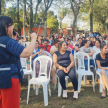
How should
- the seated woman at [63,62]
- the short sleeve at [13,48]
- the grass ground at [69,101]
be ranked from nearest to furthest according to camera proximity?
the short sleeve at [13,48], the grass ground at [69,101], the seated woman at [63,62]

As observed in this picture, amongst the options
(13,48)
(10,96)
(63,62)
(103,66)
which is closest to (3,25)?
(13,48)

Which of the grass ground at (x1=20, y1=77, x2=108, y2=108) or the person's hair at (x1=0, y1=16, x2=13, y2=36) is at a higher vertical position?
the person's hair at (x1=0, y1=16, x2=13, y2=36)

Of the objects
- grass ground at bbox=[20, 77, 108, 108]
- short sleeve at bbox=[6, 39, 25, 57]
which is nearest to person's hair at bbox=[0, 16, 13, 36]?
short sleeve at bbox=[6, 39, 25, 57]

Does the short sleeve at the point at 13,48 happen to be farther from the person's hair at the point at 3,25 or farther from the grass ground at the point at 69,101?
the grass ground at the point at 69,101

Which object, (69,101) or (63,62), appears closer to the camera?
(69,101)

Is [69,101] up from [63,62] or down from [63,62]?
down

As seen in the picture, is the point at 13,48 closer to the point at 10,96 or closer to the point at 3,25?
the point at 3,25

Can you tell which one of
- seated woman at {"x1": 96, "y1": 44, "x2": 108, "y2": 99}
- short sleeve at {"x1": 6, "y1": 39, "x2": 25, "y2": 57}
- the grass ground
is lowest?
the grass ground

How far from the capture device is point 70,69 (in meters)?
3.69

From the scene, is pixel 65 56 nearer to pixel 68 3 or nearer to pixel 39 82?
pixel 39 82

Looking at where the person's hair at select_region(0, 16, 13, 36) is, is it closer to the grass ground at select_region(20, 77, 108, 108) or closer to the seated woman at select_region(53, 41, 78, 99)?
the grass ground at select_region(20, 77, 108, 108)

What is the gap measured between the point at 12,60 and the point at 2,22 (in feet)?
1.45

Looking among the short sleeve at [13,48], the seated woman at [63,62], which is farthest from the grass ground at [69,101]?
the short sleeve at [13,48]

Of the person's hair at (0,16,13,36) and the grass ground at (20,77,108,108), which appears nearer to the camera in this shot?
the person's hair at (0,16,13,36)
